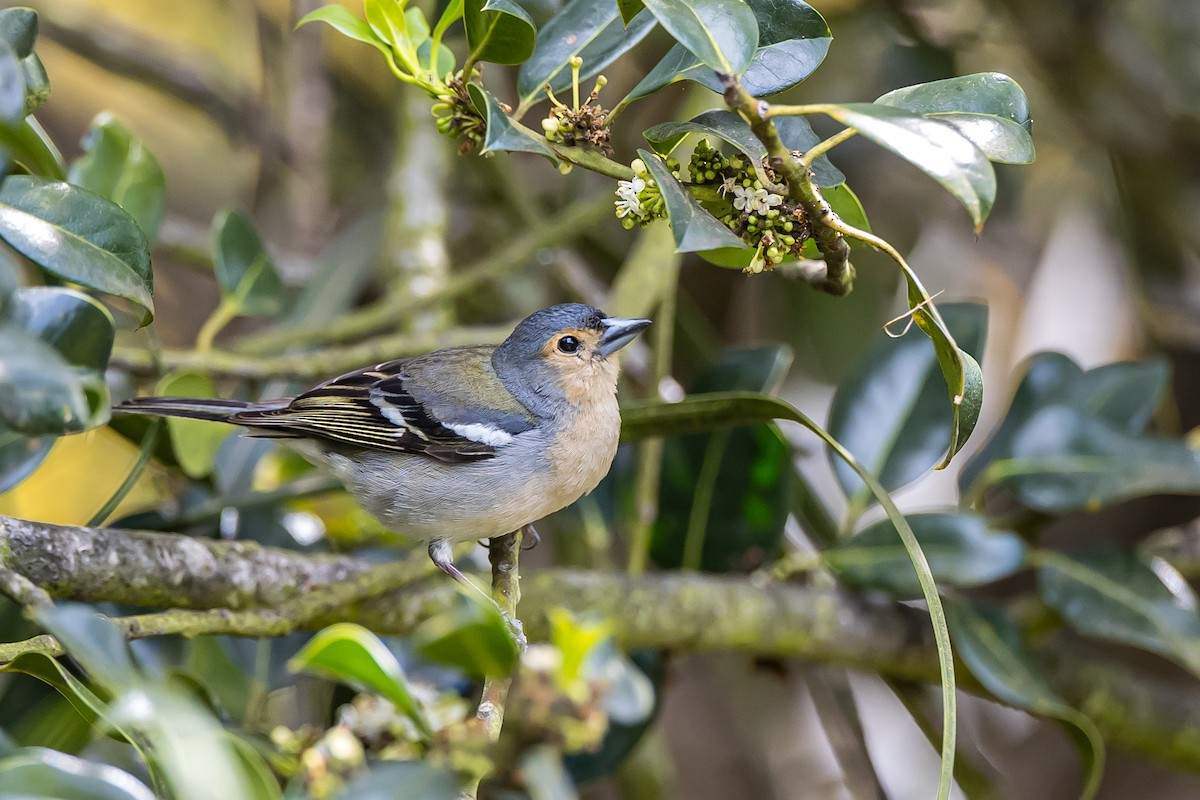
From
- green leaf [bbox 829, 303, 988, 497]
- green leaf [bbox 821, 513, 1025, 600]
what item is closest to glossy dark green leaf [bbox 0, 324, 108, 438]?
green leaf [bbox 821, 513, 1025, 600]

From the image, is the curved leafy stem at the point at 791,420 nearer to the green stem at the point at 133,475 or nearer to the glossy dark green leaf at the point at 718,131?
Answer: the glossy dark green leaf at the point at 718,131

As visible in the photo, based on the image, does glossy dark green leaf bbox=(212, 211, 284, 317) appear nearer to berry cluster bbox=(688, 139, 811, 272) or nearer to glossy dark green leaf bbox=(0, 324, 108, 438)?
glossy dark green leaf bbox=(0, 324, 108, 438)

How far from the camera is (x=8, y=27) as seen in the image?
1.65 m

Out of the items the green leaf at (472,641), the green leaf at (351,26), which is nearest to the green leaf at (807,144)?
the green leaf at (351,26)

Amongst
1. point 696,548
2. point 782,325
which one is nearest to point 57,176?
point 696,548

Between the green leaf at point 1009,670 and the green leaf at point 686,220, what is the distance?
1580mm

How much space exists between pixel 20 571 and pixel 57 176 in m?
0.73

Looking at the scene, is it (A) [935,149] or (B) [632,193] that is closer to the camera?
(A) [935,149]

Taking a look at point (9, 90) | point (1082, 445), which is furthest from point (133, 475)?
point (1082, 445)

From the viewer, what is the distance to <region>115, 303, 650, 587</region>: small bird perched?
2.52 metres

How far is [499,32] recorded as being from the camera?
162 cm

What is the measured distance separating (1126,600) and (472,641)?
2121 mm

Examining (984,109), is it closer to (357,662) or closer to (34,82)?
(357,662)

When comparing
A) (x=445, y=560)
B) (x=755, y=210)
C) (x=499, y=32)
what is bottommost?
(x=445, y=560)
